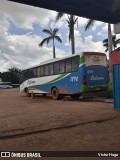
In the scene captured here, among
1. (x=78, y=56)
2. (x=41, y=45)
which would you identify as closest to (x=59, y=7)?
(x=78, y=56)

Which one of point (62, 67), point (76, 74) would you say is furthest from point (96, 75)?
point (62, 67)

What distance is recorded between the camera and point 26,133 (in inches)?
358

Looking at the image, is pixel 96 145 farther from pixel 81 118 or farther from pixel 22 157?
pixel 81 118

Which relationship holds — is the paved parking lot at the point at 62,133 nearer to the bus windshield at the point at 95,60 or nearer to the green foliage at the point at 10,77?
the bus windshield at the point at 95,60

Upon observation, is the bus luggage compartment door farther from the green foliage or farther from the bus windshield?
the green foliage

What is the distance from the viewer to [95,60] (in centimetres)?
2042

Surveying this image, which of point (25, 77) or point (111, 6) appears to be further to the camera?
point (25, 77)

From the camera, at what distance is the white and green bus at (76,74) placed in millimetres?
20031

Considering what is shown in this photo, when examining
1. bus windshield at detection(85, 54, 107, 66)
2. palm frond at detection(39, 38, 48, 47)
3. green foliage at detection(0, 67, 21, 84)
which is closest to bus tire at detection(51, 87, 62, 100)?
bus windshield at detection(85, 54, 107, 66)

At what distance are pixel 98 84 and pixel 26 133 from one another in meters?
12.3

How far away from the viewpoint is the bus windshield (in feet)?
65.7

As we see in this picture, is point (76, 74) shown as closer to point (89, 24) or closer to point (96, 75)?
point (96, 75)

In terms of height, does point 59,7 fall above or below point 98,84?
above

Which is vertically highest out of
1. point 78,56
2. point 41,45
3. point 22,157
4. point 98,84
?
point 41,45
